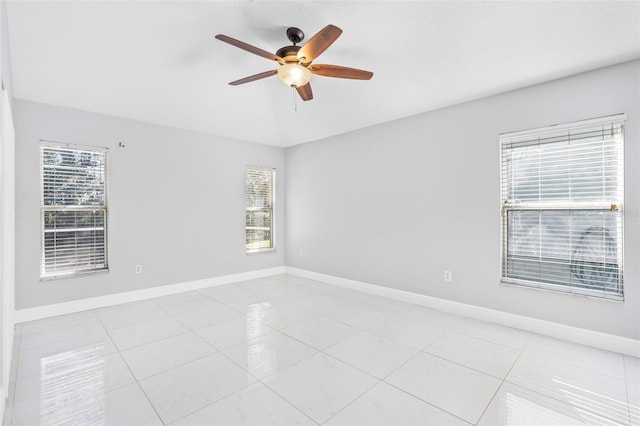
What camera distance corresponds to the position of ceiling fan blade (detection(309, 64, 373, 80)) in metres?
2.54

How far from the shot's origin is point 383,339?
9.54ft

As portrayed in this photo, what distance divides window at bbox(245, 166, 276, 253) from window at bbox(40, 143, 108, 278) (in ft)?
7.09

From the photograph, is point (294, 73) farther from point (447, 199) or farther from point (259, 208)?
point (259, 208)

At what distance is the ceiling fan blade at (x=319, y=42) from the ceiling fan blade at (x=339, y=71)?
0.43ft

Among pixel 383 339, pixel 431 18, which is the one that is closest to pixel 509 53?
pixel 431 18

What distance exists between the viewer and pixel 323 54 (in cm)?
300

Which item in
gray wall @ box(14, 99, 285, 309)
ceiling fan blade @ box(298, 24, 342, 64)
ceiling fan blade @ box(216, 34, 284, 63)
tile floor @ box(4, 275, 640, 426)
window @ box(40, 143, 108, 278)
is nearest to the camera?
tile floor @ box(4, 275, 640, 426)

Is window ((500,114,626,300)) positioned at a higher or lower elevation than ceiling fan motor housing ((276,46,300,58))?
lower

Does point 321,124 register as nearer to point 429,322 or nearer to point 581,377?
point 429,322

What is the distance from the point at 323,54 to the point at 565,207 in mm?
2838

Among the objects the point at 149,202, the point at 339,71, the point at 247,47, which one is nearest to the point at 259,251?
the point at 149,202

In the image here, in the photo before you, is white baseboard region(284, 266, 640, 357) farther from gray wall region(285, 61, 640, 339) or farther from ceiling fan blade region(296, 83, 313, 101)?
ceiling fan blade region(296, 83, 313, 101)

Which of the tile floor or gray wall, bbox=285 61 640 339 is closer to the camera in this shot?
the tile floor

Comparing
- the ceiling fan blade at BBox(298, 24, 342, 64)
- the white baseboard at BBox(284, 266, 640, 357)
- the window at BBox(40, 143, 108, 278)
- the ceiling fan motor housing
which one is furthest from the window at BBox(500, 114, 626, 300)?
the window at BBox(40, 143, 108, 278)
